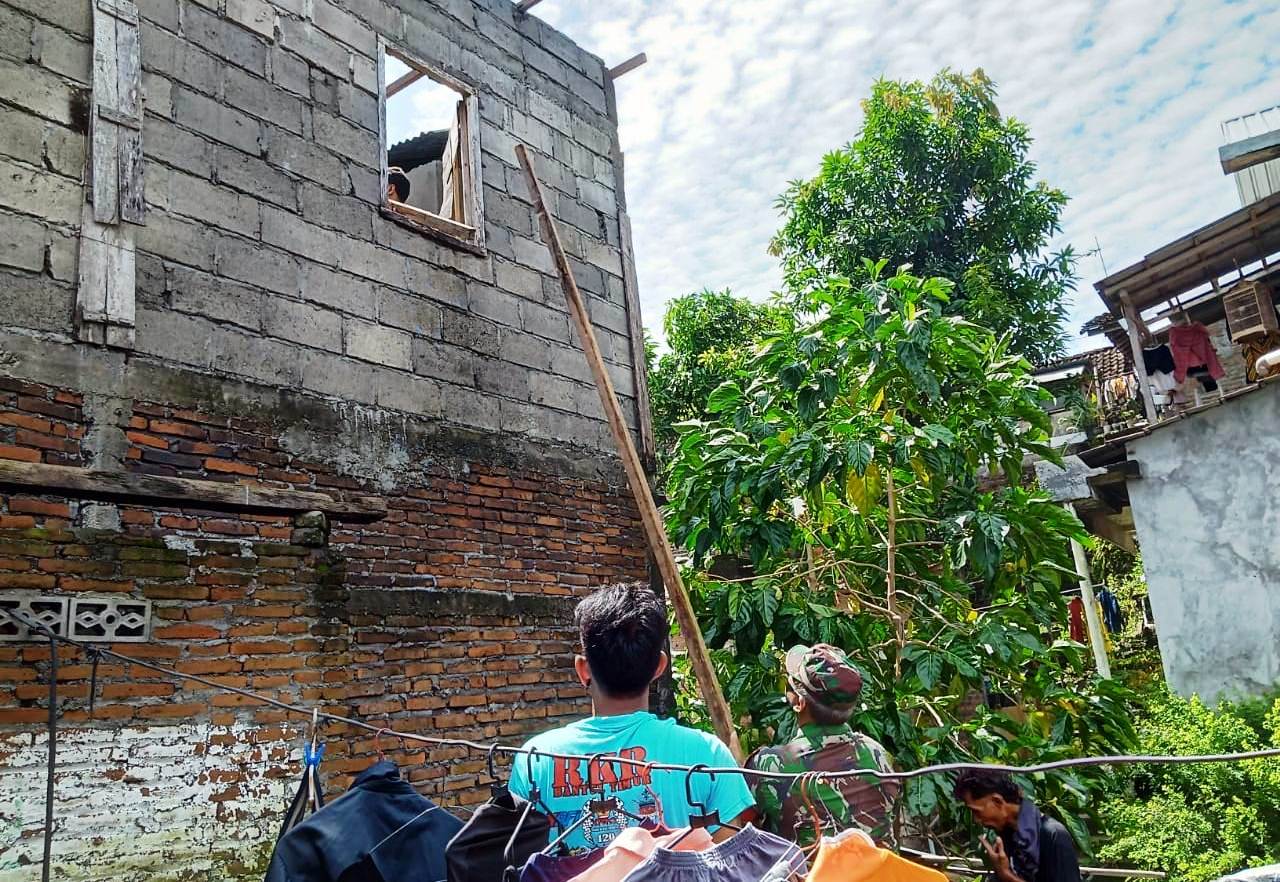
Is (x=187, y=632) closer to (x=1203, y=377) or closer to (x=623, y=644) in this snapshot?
(x=623, y=644)

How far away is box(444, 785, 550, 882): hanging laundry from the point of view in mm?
1943

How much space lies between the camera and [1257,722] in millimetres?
7059

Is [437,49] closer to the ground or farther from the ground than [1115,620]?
farther from the ground

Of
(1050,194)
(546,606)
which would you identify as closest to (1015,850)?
(546,606)

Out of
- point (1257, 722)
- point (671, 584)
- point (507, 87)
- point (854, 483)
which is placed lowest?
point (1257, 722)

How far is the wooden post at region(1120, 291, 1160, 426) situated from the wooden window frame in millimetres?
7305

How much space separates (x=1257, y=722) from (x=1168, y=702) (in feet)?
2.07

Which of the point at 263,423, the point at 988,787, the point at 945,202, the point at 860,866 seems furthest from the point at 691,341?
the point at 860,866

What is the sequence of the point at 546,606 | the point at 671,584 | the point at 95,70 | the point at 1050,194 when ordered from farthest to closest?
the point at 1050,194 < the point at 546,606 < the point at 671,584 < the point at 95,70

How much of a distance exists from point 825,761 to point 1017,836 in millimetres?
761

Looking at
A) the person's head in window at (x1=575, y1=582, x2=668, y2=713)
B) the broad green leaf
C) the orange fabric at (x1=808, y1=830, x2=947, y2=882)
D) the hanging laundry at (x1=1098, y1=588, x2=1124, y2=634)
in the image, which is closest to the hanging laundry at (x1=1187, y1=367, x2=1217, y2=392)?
the hanging laundry at (x1=1098, y1=588, x2=1124, y2=634)

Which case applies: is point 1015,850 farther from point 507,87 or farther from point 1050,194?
point 1050,194

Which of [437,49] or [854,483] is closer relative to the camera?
[854,483]

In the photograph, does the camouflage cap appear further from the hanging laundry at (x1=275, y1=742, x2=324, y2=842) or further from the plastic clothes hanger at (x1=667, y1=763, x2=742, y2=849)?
the hanging laundry at (x1=275, y1=742, x2=324, y2=842)
